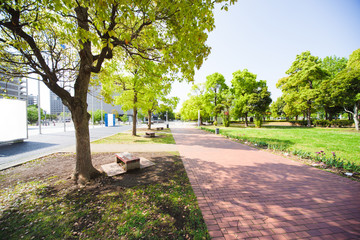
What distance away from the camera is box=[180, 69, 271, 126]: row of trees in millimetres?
26375

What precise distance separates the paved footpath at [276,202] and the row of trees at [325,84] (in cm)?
2203

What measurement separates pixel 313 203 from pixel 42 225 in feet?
19.7

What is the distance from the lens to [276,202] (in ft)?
10.8

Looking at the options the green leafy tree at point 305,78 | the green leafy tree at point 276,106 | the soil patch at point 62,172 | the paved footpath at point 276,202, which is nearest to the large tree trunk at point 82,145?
the soil patch at point 62,172

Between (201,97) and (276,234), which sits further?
(201,97)

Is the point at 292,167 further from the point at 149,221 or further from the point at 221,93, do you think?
the point at 221,93

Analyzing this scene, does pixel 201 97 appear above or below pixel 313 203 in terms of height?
above

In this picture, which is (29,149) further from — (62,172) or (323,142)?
(323,142)

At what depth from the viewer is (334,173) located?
496cm

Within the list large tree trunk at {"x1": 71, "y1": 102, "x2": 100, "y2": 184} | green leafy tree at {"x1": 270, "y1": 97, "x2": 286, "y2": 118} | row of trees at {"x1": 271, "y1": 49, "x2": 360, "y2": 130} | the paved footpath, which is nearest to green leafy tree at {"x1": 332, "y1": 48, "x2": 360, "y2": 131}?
row of trees at {"x1": 271, "y1": 49, "x2": 360, "y2": 130}

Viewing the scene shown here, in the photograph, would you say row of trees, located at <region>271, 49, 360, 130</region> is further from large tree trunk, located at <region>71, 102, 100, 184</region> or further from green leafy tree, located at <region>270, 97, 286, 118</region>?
large tree trunk, located at <region>71, 102, 100, 184</region>

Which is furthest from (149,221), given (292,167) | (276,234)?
(292,167)

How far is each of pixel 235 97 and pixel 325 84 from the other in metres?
14.1

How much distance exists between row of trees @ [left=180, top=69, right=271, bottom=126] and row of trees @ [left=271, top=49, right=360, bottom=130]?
4.99m
